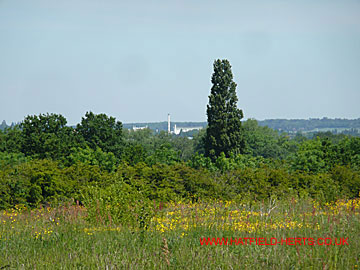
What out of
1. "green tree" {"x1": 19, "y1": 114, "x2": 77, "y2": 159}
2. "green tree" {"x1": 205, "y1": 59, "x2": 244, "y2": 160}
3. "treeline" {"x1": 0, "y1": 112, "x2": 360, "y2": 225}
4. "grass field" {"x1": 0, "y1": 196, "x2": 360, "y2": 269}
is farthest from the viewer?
"green tree" {"x1": 205, "y1": 59, "x2": 244, "y2": 160}

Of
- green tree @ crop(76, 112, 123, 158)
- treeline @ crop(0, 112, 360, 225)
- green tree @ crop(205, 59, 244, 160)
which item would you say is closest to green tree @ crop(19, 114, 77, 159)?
green tree @ crop(76, 112, 123, 158)

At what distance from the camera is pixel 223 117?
3444 centimetres

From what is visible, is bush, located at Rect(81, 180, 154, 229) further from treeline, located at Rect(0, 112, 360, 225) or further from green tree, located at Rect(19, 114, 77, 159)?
green tree, located at Rect(19, 114, 77, 159)

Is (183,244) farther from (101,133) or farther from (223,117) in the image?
(223,117)

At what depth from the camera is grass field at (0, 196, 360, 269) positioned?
4105 millimetres

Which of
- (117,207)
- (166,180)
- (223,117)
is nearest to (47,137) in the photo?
(166,180)

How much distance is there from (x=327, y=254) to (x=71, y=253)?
8.95 feet

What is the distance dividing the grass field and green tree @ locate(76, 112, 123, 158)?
12.5m

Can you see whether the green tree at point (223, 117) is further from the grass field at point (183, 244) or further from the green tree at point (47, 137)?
the grass field at point (183, 244)

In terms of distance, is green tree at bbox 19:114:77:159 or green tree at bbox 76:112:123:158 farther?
green tree at bbox 76:112:123:158

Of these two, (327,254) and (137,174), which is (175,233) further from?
(137,174)

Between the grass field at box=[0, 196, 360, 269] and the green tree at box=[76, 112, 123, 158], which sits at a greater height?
the green tree at box=[76, 112, 123, 158]

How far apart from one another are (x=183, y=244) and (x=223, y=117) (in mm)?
29956

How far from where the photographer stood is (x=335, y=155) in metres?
14.7
